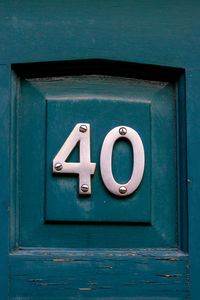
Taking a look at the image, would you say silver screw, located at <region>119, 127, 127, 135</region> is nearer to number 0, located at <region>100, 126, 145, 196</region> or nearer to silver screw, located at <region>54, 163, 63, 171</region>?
number 0, located at <region>100, 126, 145, 196</region>

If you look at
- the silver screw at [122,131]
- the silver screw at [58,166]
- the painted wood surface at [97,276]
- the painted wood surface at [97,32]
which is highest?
the painted wood surface at [97,32]

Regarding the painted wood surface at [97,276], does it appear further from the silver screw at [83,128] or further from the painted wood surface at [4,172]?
the silver screw at [83,128]

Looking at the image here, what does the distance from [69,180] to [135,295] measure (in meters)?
0.37

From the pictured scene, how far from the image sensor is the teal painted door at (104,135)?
1111mm

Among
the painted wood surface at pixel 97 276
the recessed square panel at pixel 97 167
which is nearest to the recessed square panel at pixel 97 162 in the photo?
the recessed square panel at pixel 97 167

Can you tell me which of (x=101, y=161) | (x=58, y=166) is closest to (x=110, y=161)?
(x=101, y=161)

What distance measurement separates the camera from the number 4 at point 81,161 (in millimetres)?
1132

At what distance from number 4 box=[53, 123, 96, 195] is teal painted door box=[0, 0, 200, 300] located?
16mm

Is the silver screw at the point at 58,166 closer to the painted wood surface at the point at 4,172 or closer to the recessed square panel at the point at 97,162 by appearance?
the recessed square panel at the point at 97,162

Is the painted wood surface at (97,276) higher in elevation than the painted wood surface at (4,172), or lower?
lower

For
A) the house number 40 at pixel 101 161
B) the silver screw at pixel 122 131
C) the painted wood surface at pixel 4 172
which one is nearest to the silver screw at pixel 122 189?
the house number 40 at pixel 101 161

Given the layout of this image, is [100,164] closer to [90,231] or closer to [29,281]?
[90,231]

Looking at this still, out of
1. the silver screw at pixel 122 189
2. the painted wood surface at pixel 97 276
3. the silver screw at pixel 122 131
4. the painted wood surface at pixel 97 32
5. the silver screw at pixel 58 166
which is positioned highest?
the painted wood surface at pixel 97 32

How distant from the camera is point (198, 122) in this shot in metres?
1.14
